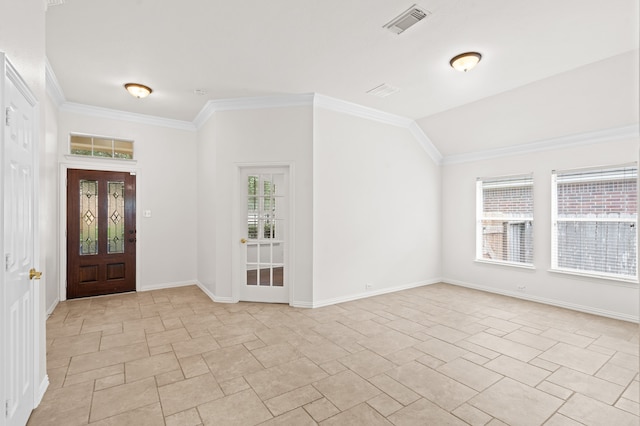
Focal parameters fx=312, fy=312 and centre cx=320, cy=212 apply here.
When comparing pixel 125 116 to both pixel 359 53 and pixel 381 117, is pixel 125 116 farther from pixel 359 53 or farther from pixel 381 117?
pixel 381 117

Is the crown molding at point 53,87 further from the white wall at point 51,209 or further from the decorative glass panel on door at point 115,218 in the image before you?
the decorative glass panel on door at point 115,218

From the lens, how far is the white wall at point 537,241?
4238 millimetres

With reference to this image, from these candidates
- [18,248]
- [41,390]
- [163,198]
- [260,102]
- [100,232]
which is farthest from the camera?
[163,198]

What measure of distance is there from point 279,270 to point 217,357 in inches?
73.3

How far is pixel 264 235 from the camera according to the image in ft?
15.9

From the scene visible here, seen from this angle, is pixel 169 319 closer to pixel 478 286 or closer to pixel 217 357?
pixel 217 357

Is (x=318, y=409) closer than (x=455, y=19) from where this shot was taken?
Yes

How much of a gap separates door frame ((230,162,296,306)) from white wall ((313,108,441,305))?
0.35 m

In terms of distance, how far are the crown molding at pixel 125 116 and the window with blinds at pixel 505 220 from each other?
5.66m

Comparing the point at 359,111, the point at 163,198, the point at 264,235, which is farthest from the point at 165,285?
the point at 359,111

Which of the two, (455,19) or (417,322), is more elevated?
(455,19)

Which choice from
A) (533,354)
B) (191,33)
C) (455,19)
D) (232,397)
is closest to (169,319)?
(232,397)

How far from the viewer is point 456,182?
20.3 ft

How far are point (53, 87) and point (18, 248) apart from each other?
11.2 feet
